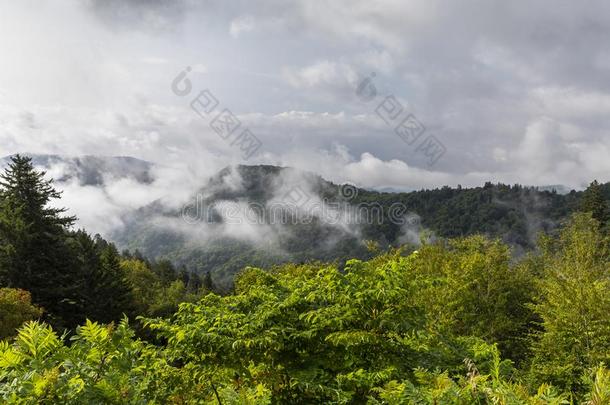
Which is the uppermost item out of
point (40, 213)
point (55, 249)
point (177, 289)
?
point (40, 213)

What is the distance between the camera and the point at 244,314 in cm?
688

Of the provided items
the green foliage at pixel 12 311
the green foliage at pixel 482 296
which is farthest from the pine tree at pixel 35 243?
the green foliage at pixel 482 296

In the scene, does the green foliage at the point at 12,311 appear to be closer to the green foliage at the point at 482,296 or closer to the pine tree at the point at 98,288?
the pine tree at the point at 98,288

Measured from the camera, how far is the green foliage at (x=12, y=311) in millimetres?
21531

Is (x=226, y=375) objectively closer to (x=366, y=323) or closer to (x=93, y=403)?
(x=366, y=323)

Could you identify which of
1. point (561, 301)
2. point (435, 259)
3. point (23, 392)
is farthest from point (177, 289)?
point (23, 392)

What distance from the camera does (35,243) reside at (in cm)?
3244

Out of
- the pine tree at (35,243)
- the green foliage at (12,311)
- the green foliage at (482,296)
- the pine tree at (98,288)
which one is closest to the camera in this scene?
the green foliage at (12,311)

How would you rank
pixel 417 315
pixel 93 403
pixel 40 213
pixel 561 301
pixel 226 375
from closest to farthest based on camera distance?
pixel 93 403 → pixel 226 375 → pixel 417 315 → pixel 561 301 → pixel 40 213

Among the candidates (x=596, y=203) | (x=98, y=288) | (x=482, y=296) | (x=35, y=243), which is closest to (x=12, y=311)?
(x=35, y=243)

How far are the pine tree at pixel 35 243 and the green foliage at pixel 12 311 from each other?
275 inches

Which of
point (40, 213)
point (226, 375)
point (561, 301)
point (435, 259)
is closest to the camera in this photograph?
point (226, 375)

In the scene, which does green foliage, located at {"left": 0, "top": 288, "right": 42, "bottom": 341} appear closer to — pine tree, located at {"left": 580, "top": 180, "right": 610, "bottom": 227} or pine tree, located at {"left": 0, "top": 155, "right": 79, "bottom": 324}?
pine tree, located at {"left": 0, "top": 155, "right": 79, "bottom": 324}

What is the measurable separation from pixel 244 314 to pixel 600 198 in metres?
79.4
